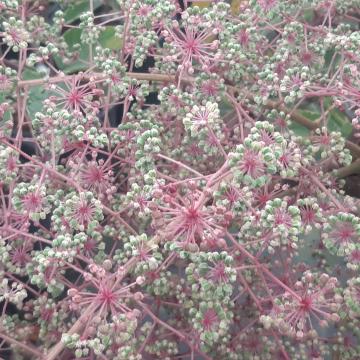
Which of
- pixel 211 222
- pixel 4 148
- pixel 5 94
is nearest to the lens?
pixel 211 222

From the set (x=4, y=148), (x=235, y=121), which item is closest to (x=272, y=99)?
(x=235, y=121)

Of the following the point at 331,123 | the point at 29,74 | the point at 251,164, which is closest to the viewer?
the point at 251,164

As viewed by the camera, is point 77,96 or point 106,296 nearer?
point 106,296

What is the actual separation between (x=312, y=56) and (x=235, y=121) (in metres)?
0.19

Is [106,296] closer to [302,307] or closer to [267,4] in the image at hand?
[302,307]

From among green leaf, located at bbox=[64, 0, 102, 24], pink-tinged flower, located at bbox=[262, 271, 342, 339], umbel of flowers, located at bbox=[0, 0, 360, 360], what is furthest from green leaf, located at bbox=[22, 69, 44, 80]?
pink-tinged flower, located at bbox=[262, 271, 342, 339]

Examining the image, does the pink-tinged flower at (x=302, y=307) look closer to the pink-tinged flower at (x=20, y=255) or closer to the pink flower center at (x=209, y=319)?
the pink flower center at (x=209, y=319)

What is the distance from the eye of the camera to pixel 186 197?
79 centimetres

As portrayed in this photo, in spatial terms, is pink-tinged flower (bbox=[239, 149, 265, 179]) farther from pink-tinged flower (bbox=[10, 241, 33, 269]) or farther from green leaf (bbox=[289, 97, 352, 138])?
green leaf (bbox=[289, 97, 352, 138])

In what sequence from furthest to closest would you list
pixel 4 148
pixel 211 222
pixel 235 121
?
pixel 235 121 → pixel 4 148 → pixel 211 222

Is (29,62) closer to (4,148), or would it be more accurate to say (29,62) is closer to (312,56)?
(4,148)

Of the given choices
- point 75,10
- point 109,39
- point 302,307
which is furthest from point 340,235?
point 75,10

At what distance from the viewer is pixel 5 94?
3.35 feet

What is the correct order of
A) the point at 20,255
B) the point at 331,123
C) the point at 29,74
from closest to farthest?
the point at 20,255 < the point at 29,74 < the point at 331,123
